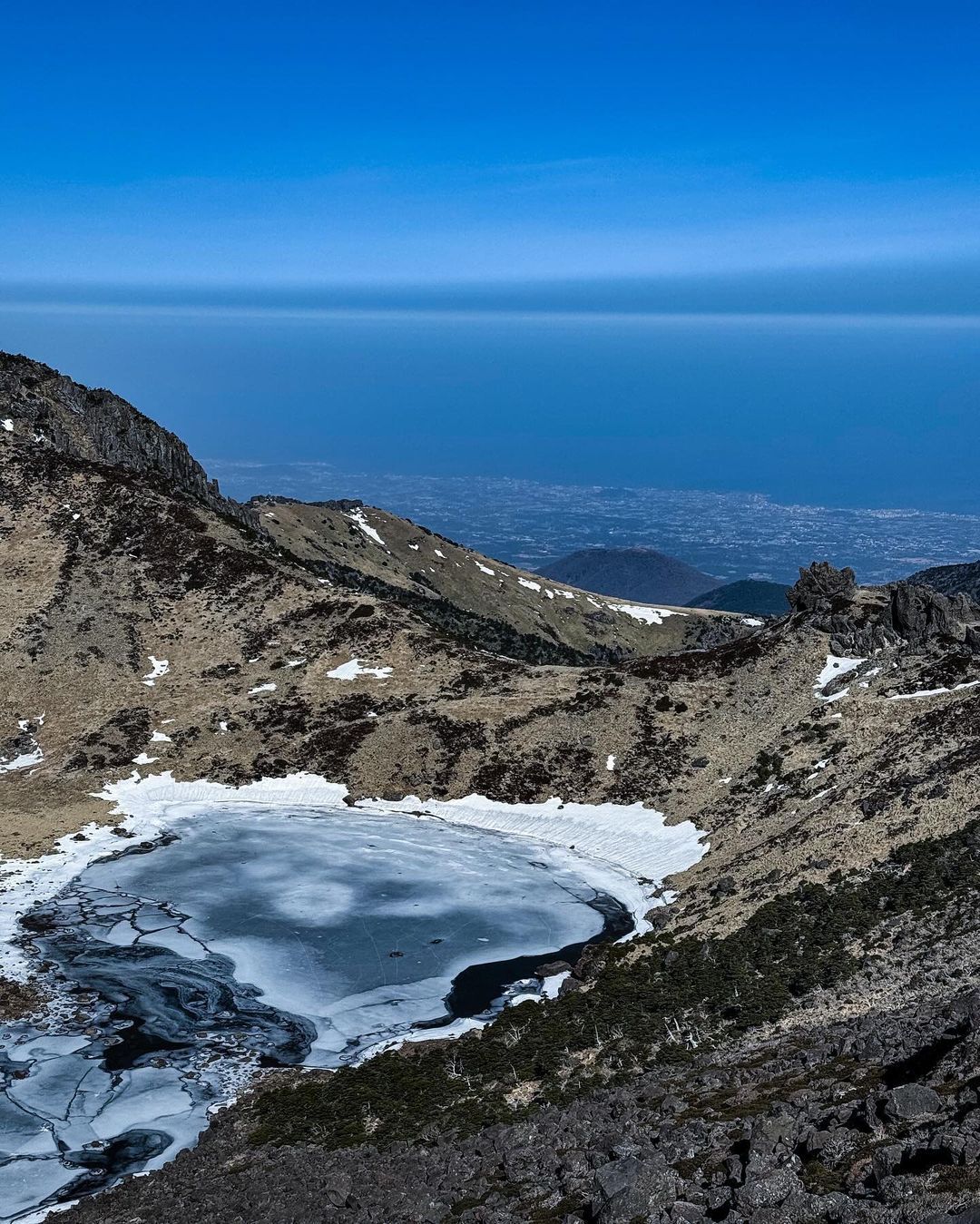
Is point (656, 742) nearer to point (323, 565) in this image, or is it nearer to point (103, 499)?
point (103, 499)

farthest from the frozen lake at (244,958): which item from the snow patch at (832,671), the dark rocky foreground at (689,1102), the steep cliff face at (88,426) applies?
the steep cliff face at (88,426)

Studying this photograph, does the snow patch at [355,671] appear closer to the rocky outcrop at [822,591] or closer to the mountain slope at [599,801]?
the mountain slope at [599,801]

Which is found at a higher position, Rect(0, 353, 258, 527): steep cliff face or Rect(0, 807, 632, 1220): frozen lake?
Rect(0, 353, 258, 527): steep cliff face

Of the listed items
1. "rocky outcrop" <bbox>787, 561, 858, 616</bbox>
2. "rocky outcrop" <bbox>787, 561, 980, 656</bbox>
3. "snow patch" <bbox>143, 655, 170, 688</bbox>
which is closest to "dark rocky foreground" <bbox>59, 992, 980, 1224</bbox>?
"rocky outcrop" <bbox>787, 561, 980, 656</bbox>

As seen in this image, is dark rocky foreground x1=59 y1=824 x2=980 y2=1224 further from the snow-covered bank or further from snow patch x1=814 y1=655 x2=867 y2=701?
snow patch x1=814 y1=655 x2=867 y2=701

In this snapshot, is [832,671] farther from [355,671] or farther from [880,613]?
[355,671]
